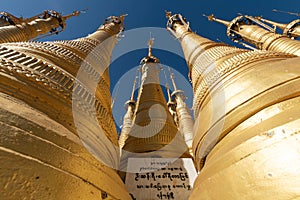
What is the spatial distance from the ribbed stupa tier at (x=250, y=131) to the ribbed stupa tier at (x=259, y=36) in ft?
9.62

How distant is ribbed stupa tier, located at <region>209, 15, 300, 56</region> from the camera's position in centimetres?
451

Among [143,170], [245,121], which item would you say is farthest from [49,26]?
[245,121]

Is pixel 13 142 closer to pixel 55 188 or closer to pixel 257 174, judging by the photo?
pixel 55 188

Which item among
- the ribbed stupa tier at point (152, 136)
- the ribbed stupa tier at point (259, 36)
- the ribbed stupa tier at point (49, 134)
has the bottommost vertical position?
the ribbed stupa tier at point (49, 134)

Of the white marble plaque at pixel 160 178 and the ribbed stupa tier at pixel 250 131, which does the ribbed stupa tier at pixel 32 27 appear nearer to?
the white marble plaque at pixel 160 178

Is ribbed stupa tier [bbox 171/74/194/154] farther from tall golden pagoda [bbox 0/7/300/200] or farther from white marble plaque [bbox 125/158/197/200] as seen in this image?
tall golden pagoda [bbox 0/7/300/200]

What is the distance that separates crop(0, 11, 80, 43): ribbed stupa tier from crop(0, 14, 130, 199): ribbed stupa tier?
3.34m

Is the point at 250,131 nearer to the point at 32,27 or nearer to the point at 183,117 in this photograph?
the point at 32,27

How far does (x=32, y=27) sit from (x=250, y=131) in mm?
6173

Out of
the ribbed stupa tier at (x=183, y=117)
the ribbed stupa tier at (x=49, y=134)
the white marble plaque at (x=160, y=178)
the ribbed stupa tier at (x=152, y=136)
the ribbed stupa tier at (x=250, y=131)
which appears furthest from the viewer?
the ribbed stupa tier at (x=183, y=117)

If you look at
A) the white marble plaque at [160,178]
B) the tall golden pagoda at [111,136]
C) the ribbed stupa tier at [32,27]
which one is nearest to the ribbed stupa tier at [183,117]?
the white marble plaque at [160,178]

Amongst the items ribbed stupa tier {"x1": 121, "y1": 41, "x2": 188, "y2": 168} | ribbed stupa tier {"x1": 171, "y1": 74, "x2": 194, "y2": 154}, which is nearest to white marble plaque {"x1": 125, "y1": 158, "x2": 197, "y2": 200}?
ribbed stupa tier {"x1": 121, "y1": 41, "x2": 188, "y2": 168}

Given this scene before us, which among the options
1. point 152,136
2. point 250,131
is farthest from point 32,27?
point 250,131

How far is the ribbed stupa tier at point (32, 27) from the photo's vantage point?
14.6ft
